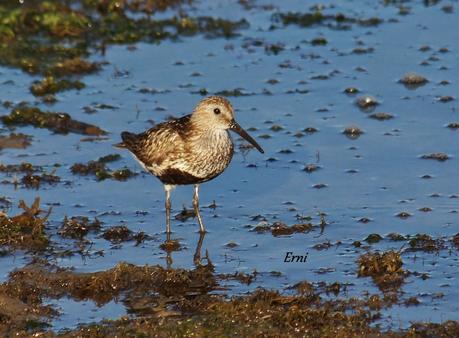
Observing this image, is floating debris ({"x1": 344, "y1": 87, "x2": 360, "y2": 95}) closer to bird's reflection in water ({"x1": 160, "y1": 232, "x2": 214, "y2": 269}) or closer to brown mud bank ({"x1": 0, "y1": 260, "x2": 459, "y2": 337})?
bird's reflection in water ({"x1": 160, "y1": 232, "x2": 214, "y2": 269})

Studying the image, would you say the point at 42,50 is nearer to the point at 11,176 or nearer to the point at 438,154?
the point at 11,176

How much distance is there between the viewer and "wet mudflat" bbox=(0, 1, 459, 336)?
10602 millimetres

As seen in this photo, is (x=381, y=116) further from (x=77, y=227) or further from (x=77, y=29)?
(x=77, y=29)

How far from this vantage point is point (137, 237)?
12555mm

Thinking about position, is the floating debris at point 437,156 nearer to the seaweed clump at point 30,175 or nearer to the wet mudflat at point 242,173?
the wet mudflat at point 242,173

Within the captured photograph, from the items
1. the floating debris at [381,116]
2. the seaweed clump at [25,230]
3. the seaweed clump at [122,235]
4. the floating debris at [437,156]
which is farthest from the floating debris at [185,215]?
the floating debris at [381,116]

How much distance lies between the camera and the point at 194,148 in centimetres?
1270

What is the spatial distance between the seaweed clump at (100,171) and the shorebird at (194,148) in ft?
4.17

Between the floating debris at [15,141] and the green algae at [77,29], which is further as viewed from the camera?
the green algae at [77,29]

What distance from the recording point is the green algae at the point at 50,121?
1584 centimetres

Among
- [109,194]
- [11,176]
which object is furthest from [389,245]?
[11,176]

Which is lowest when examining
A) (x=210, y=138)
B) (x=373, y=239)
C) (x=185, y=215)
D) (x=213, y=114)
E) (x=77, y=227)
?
(x=185, y=215)

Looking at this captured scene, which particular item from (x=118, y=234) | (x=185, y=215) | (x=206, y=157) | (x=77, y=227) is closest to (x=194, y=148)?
(x=206, y=157)

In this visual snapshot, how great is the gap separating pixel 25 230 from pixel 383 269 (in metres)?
4.12
